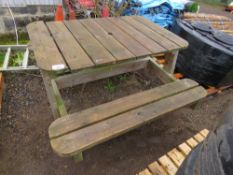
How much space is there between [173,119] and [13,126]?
6.03 ft

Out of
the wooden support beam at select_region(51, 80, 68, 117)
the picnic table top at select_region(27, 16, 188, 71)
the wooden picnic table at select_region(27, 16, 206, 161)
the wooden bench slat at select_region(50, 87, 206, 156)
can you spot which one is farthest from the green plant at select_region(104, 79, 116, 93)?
the wooden bench slat at select_region(50, 87, 206, 156)

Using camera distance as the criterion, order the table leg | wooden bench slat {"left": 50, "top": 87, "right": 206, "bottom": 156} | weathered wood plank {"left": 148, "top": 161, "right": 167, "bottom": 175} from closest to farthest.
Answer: wooden bench slat {"left": 50, "top": 87, "right": 206, "bottom": 156} < weathered wood plank {"left": 148, "top": 161, "right": 167, "bottom": 175} < the table leg

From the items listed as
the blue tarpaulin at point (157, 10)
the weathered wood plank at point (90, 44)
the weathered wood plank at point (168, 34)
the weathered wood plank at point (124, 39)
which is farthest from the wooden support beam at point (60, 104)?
the blue tarpaulin at point (157, 10)

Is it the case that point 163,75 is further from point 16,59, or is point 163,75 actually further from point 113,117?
point 16,59

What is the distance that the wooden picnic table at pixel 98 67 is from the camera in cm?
131

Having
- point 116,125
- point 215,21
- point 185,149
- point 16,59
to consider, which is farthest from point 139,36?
point 215,21

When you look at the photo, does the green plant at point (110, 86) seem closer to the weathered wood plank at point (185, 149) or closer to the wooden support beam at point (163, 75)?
the wooden support beam at point (163, 75)

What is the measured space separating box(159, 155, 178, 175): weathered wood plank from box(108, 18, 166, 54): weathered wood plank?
94cm

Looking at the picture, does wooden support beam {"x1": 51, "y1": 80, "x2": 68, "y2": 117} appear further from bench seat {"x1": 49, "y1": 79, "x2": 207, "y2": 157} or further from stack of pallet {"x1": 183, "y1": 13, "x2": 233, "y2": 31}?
stack of pallet {"x1": 183, "y1": 13, "x2": 233, "y2": 31}

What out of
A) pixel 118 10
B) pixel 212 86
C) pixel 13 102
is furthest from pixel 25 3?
pixel 212 86

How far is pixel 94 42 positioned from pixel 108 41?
14 centimetres

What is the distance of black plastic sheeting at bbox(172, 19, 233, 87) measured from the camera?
→ 7.43ft

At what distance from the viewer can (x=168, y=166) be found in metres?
1.55

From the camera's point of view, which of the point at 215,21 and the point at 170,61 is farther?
the point at 215,21
